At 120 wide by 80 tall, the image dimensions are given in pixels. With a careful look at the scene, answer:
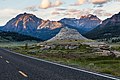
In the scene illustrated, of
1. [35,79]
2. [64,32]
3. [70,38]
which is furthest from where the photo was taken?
[64,32]

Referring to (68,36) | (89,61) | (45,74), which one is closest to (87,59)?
(89,61)

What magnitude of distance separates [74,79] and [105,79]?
1.53m

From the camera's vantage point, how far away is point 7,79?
14.4 m

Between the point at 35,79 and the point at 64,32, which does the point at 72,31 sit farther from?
the point at 35,79

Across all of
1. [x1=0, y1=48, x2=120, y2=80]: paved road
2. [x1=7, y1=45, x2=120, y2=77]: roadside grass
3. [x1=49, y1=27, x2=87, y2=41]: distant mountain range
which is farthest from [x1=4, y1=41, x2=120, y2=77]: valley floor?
[x1=49, y1=27, x2=87, y2=41]: distant mountain range

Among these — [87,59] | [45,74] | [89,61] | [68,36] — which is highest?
[45,74]

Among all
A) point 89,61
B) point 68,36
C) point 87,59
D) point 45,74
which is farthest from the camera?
point 68,36

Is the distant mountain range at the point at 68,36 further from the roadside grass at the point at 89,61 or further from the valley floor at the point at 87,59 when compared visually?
the roadside grass at the point at 89,61

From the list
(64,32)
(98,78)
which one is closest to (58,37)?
(64,32)

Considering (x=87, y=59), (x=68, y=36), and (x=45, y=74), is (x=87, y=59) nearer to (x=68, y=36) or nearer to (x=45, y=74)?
(x=45, y=74)

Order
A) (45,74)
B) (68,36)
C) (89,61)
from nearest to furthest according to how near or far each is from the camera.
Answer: (45,74)
(89,61)
(68,36)

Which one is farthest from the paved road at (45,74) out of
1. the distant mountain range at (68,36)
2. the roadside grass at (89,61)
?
the distant mountain range at (68,36)

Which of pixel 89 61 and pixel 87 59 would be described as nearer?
pixel 89 61

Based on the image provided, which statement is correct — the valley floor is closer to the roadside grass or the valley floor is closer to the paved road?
the roadside grass
